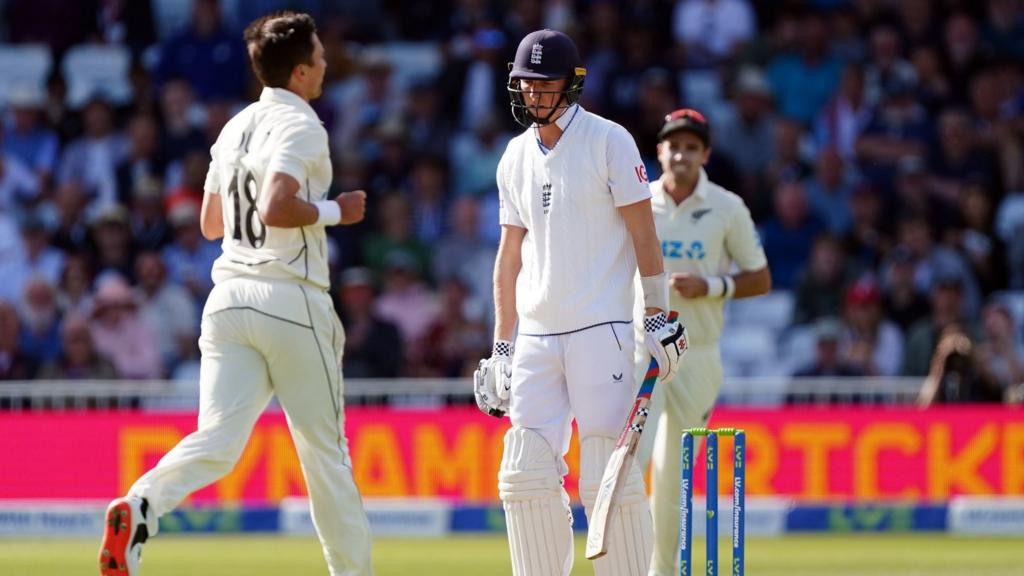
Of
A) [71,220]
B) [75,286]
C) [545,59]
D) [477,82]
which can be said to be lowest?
[75,286]

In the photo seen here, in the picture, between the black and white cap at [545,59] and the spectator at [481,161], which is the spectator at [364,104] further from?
the black and white cap at [545,59]

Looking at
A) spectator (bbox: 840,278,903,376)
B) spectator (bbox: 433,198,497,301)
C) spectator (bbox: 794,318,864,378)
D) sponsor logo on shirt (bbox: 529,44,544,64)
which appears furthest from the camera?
spectator (bbox: 433,198,497,301)

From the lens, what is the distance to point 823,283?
43.8 ft

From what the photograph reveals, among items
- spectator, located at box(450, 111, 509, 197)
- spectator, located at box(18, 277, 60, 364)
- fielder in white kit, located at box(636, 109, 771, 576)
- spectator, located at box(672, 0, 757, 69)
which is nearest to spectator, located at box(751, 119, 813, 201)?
spectator, located at box(672, 0, 757, 69)

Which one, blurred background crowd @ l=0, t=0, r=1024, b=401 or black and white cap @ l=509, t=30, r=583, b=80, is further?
blurred background crowd @ l=0, t=0, r=1024, b=401

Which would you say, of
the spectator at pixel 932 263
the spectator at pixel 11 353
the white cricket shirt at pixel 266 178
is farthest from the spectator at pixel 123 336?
the white cricket shirt at pixel 266 178

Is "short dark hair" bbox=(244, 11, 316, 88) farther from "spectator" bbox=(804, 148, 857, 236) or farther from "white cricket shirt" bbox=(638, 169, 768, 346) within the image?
"spectator" bbox=(804, 148, 857, 236)

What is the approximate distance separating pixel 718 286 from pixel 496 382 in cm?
188

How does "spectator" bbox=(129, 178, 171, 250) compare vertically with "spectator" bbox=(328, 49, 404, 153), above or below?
below

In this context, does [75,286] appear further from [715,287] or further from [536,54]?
[536,54]

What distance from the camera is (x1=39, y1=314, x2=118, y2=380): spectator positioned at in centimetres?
1255

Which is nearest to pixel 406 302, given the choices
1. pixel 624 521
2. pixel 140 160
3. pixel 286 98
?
pixel 140 160

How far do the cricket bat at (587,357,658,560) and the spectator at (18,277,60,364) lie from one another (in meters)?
8.10

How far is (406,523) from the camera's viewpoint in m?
11.6
